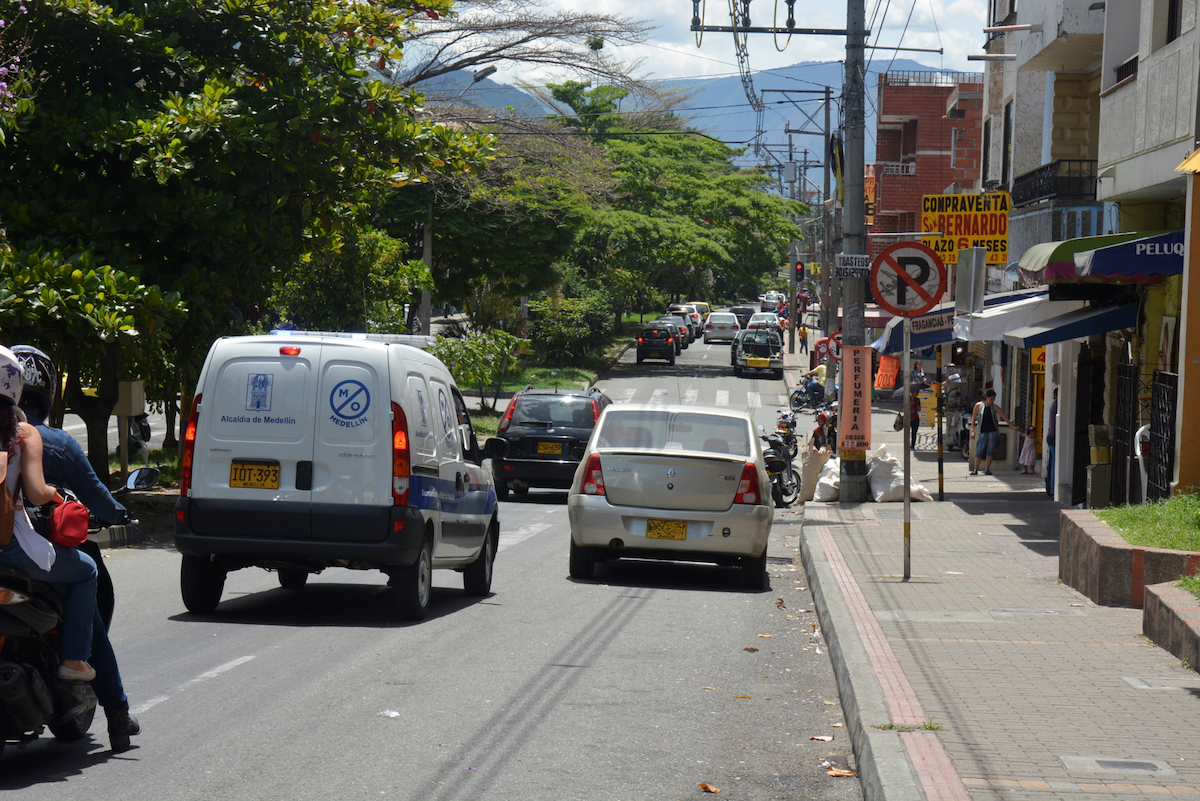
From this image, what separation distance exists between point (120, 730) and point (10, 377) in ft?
5.67

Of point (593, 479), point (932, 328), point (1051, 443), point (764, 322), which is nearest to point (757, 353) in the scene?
point (764, 322)

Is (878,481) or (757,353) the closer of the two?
(878,481)

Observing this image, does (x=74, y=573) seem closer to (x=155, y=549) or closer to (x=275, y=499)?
(x=275, y=499)

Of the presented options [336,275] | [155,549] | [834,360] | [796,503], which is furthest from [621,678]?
[834,360]

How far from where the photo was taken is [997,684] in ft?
24.2

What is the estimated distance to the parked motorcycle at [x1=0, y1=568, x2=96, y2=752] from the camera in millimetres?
5254

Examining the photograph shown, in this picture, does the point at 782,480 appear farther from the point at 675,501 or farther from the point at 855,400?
the point at 675,501

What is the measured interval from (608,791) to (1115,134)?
12.9 meters

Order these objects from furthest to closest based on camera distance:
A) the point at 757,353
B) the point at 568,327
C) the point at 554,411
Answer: the point at 757,353 → the point at 568,327 → the point at 554,411

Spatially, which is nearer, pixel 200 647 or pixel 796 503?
pixel 200 647

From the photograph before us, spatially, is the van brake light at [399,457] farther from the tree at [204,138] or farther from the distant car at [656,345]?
the distant car at [656,345]

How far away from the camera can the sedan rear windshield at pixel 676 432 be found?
12.4m

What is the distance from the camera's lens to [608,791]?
5.70 metres

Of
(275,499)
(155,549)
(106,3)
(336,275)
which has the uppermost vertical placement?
(106,3)
